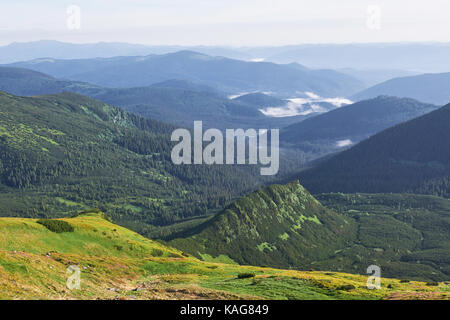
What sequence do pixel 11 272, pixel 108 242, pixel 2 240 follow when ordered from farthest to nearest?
pixel 108 242 < pixel 2 240 < pixel 11 272

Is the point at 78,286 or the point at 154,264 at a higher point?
the point at 78,286

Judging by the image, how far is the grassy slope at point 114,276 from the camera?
222 feet

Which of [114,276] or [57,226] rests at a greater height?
[57,226]

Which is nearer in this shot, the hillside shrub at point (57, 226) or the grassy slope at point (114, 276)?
the grassy slope at point (114, 276)

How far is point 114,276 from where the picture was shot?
274 ft

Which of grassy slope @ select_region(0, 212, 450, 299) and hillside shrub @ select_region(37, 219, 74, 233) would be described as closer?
grassy slope @ select_region(0, 212, 450, 299)

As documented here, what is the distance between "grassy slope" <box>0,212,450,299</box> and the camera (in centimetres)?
6769

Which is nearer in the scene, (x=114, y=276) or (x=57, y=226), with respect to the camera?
(x=114, y=276)

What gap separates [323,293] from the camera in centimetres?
8262
